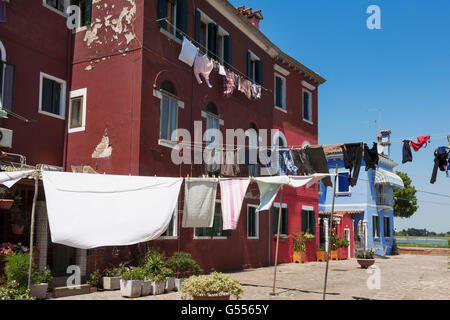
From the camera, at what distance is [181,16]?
624 inches

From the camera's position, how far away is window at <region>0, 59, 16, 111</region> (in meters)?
12.9

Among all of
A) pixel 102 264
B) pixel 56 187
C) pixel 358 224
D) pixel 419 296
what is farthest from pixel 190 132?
pixel 358 224

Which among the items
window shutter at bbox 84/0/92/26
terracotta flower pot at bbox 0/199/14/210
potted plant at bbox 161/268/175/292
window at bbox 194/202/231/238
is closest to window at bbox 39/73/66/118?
window shutter at bbox 84/0/92/26

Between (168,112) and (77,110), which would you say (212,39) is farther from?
(77,110)

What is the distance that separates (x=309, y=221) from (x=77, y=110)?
1474cm

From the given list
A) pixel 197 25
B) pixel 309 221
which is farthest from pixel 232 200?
pixel 309 221

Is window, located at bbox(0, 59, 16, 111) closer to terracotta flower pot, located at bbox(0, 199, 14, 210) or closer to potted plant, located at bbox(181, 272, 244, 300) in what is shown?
terracotta flower pot, located at bbox(0, 199, 14, 210)

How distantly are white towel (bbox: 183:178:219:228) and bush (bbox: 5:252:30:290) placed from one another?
3611 millimetres

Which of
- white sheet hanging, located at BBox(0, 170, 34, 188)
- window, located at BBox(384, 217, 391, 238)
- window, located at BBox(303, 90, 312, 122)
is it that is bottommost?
window, located at BBox(384, 217, 391, 238)

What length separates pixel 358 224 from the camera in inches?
1305

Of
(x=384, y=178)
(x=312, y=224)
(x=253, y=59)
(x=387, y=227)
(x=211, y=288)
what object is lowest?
(x=211, y=288)

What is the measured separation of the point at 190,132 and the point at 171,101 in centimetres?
133

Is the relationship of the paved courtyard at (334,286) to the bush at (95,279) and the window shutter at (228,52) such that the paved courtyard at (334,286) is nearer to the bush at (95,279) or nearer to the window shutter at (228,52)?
the bush at (95,279)

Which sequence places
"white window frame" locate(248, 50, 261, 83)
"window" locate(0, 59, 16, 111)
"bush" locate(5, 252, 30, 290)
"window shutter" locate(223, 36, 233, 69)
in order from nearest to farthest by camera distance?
1. "bush" locate(5, 252, 30, 290)
2. "window" locate(0, 59, 16, 111)
3. "window shutter" locate(223, 36, 233, 69)
4. "white window frame" locate(248, 50, 261, 83)
